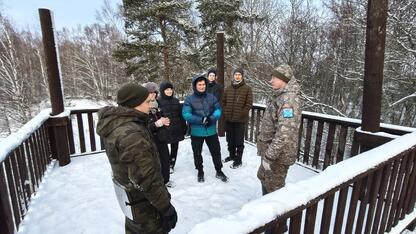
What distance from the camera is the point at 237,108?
4.13 meters

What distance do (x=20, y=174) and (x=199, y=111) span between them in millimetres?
2210

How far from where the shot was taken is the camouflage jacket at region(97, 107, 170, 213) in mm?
1432

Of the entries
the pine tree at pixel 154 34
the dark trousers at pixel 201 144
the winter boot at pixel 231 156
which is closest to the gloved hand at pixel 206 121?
the dark trousers at pixel 201 144

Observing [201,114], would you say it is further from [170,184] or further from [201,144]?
[170,184]

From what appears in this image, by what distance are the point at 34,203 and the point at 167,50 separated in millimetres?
11487

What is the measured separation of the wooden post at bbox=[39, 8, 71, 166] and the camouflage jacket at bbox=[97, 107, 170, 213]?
3.18 metres

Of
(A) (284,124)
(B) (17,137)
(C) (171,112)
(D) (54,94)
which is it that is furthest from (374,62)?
(D) (54,94)

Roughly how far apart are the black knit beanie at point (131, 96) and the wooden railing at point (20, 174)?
1426mm

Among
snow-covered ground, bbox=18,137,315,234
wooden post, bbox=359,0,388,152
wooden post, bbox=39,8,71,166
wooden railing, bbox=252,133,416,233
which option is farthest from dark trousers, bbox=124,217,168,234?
wooden post, bbox=39,8,71,166

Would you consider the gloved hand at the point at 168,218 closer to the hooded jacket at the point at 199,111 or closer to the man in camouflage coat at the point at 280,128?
the man in camouflage coat at the point at 280,128

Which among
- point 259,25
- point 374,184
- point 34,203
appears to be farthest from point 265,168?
point 259,25

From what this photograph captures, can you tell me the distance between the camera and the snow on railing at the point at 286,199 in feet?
3.40

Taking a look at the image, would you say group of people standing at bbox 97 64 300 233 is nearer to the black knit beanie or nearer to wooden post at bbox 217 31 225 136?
the black knit beanie

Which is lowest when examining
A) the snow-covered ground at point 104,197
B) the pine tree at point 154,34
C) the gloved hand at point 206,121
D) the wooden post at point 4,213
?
the snow-covered ground at point 104,197
